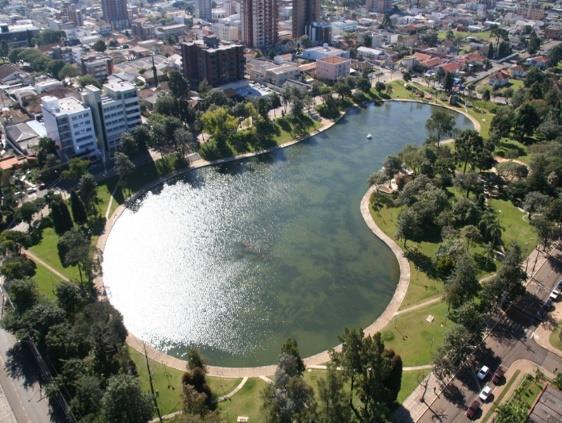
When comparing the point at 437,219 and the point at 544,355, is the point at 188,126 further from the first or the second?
the point at 544,355

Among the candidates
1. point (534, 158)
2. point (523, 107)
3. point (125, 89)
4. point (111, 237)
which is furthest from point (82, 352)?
point (523, 107)

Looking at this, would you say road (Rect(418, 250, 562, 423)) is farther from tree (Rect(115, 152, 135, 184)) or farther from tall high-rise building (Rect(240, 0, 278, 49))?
tall high-rise building (Rect(240, 0, 278, 49))

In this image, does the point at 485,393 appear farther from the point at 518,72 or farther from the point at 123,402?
the point at 518,72

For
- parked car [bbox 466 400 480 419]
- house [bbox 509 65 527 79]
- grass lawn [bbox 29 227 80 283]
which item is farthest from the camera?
house [bbox 509 65 527 79]

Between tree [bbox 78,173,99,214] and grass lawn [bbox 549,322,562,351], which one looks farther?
tree [bbox 78,173,99,214]

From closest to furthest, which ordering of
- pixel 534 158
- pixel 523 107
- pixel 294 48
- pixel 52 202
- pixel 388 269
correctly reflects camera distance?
pixel 388 269 < pixel 52 202 < pixel 534 158 < pixel 523 107 < pixel 294 48

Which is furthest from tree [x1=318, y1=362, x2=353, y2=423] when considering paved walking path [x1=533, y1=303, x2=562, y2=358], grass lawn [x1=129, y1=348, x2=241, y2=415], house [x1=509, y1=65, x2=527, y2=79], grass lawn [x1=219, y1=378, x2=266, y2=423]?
house [x1=509, y1=65, x2=527, y2=79]

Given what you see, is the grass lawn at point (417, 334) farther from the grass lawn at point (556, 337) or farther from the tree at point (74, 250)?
the tree at point (74, 250)
